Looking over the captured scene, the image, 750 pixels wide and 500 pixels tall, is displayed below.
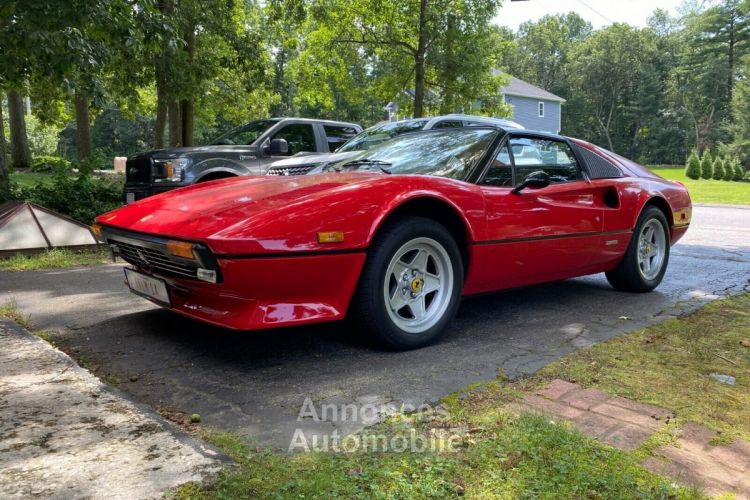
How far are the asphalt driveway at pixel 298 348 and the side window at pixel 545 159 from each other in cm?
100

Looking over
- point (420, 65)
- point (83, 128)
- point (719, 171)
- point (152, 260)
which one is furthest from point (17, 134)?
point (719, 171)

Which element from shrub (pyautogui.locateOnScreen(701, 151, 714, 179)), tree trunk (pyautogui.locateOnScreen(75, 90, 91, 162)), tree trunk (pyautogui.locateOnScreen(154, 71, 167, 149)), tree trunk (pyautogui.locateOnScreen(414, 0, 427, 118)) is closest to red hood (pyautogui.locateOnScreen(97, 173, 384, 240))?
tree trunk (pyautogui.locateOnScreen(154, 71, 167, 149))

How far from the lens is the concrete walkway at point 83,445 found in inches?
66.2

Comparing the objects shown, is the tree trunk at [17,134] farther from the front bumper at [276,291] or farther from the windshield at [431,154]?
the front bumper at [276,291]

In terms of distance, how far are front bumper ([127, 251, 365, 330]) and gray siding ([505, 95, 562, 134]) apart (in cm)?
4219

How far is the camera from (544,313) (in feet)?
13.7

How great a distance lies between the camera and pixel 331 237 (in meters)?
2.75

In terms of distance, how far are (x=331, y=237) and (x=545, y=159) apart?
2.08 meters

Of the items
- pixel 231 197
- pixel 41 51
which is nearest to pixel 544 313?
pixel 231 197

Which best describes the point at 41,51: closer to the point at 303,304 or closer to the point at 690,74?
the point at 303,304

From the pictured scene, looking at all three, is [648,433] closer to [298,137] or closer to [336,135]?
[298,137]

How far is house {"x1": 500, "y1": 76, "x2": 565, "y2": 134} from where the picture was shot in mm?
43844

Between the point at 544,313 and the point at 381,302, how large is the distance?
1695 millimetres

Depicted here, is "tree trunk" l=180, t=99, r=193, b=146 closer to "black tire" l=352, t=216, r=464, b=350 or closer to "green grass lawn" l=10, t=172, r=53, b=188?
"green grass lawn" l=10, t=172, r=53, b=188
